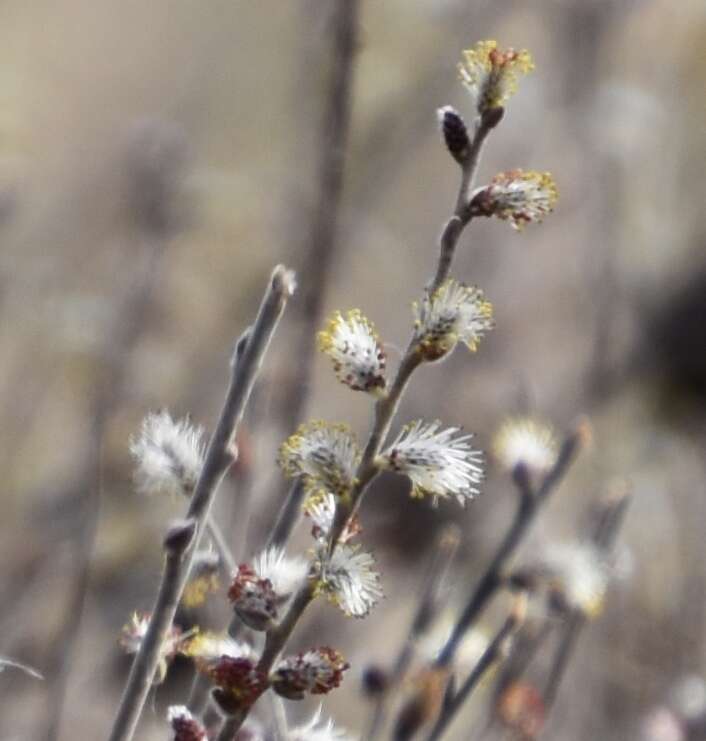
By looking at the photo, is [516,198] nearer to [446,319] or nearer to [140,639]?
[446,319]

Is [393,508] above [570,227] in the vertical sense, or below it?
below

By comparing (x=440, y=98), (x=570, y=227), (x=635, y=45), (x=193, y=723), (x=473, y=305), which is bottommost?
(x=193, y=723)

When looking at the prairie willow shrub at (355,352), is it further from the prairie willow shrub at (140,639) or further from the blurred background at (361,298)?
the blurred background at (361,298)

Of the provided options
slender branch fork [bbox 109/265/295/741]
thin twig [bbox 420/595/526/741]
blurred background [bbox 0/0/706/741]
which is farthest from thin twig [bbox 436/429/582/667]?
slender branch fork [bbox 109/265/295/741]

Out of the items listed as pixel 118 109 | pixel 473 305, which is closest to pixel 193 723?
pixel 473 305

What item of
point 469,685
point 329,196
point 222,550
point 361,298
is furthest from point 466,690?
point 361,298

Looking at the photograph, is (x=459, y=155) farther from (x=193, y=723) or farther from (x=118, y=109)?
(x=118, y=109)

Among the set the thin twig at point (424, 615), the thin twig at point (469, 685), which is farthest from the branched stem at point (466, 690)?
the thin twig at point (424, 615)
